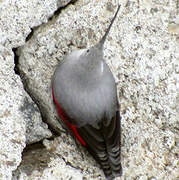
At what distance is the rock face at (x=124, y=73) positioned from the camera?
2.43m

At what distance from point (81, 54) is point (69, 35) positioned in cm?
26

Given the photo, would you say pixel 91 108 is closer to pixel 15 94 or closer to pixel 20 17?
pixel 15 94

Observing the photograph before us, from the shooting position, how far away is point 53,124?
8.59 ft

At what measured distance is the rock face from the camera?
2.43 metres

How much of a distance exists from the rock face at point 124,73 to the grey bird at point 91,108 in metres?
0.08

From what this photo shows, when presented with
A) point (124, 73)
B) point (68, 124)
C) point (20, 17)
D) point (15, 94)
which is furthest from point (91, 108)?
point (20, 17)

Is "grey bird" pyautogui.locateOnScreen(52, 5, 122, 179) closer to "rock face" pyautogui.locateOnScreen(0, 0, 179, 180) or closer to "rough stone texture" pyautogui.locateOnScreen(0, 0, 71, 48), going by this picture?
"rock face" pyautogui.locateOnScreen(0, 0, 179, 180)

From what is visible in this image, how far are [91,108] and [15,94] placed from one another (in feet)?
1.73

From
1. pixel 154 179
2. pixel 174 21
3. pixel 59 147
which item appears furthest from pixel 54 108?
pixel 174 21

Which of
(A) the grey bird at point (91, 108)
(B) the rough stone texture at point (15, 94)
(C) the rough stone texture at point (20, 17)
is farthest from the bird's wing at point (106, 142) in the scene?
(C) the rough stone texture at point (20, 17)

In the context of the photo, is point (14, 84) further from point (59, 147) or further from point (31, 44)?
point (59, 147)

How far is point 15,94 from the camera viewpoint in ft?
7.48

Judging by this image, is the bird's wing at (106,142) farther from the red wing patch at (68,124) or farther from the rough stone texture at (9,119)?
the rough stone texture at (9,119)

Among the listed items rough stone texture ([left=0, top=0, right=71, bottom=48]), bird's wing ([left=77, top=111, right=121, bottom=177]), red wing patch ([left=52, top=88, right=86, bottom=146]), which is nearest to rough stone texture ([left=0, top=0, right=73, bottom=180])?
rough stone texture ([left=0, top=0, right=71, bottom=48])
